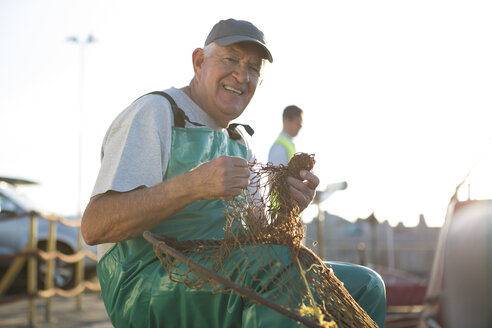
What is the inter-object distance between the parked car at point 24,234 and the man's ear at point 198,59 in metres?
7.37

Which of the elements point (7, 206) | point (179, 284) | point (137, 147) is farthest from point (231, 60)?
point (7, 206)

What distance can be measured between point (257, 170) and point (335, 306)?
0.57m

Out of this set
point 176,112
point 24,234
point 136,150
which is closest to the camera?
point 136,150

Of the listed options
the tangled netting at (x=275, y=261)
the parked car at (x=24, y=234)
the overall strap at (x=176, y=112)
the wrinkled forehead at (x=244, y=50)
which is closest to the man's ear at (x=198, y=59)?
the wrinkled forehead at (x=244, y=50)

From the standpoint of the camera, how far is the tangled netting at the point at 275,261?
1429 millimetres

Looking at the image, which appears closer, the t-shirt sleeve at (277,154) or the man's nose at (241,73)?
the man's nose at (241,73)

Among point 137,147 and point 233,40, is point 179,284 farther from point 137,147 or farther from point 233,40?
point 233,40

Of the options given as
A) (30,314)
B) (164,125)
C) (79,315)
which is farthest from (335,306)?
(79,315)

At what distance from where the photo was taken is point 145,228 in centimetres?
179

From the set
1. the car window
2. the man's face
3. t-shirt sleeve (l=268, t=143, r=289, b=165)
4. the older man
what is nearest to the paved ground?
the car window

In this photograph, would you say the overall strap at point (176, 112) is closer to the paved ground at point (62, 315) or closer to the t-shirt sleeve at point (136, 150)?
the t-shirt sleeve at point (136, 150)

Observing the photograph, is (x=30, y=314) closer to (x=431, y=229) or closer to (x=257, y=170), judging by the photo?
(x=257, y=170)

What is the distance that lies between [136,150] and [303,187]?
575 mm

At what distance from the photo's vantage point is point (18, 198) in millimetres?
9203
